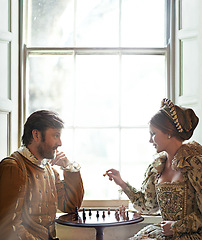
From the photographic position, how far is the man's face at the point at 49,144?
9.07ft

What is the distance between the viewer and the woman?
2.68 metres

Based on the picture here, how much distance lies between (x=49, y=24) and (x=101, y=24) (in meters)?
0.51

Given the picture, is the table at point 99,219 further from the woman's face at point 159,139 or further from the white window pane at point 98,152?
the white window pane at point 98,152

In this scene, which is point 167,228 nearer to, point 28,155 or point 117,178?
point 117,178

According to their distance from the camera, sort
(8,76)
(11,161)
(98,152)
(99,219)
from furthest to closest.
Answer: (98,152), (8,76), (99,219), (11,161)

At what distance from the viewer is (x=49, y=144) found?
109 inches

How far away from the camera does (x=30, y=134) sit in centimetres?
275

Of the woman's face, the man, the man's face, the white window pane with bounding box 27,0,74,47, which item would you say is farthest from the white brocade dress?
the white window pane with bounding box 27,0,74,47

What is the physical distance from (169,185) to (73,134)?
51.8 inches

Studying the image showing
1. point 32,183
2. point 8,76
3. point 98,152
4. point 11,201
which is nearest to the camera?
point 11,201

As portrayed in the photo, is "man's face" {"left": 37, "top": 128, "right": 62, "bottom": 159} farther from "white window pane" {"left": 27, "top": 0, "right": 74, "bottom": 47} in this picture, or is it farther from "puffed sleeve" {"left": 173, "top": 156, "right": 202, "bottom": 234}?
"white window pane" {"left": 27, "top": 0, "right": 74, "bottom": 47}

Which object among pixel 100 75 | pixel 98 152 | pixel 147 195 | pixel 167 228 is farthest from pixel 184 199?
pixel 100 75

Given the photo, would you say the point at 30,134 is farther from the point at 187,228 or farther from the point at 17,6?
the point at 17,6

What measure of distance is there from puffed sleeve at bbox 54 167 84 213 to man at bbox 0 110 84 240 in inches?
3.1
